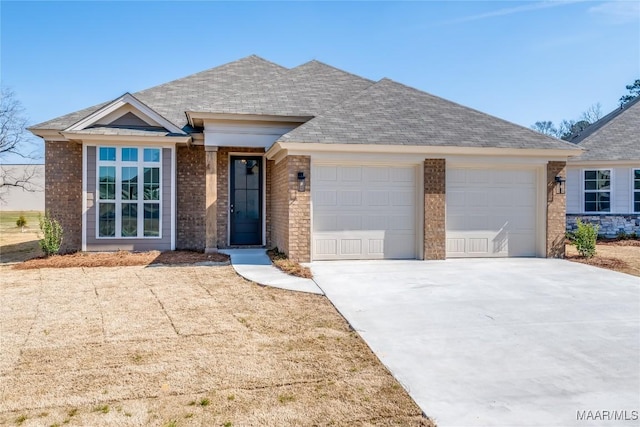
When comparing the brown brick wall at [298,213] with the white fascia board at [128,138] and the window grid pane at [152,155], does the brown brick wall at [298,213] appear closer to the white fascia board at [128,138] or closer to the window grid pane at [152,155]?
the white fascia board at [128,138]

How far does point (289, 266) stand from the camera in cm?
872

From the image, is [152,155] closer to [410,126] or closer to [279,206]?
[279,206]

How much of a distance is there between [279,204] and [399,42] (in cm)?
822

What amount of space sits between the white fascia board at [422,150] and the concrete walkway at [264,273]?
2.67 m

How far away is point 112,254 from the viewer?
10727mm

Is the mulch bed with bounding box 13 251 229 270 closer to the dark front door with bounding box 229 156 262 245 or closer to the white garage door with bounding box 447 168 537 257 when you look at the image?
the dark front door with bounding box 229 156 262 245

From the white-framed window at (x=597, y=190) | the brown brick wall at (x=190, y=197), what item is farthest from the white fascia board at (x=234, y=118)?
the white-framed window at (x=597, y=190)

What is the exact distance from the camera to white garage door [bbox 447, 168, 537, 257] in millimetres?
10273

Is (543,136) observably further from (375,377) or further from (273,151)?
(375,377)

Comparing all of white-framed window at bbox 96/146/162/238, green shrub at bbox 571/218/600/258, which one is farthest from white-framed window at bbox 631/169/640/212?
white-framed window at bbox 96/146/162/238

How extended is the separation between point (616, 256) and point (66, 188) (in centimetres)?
1560

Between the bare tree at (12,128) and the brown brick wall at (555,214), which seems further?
the bare tree at (12,128)

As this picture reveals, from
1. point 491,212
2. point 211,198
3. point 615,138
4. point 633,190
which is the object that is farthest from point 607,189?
point 211,198

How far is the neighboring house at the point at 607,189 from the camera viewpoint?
15812mm
